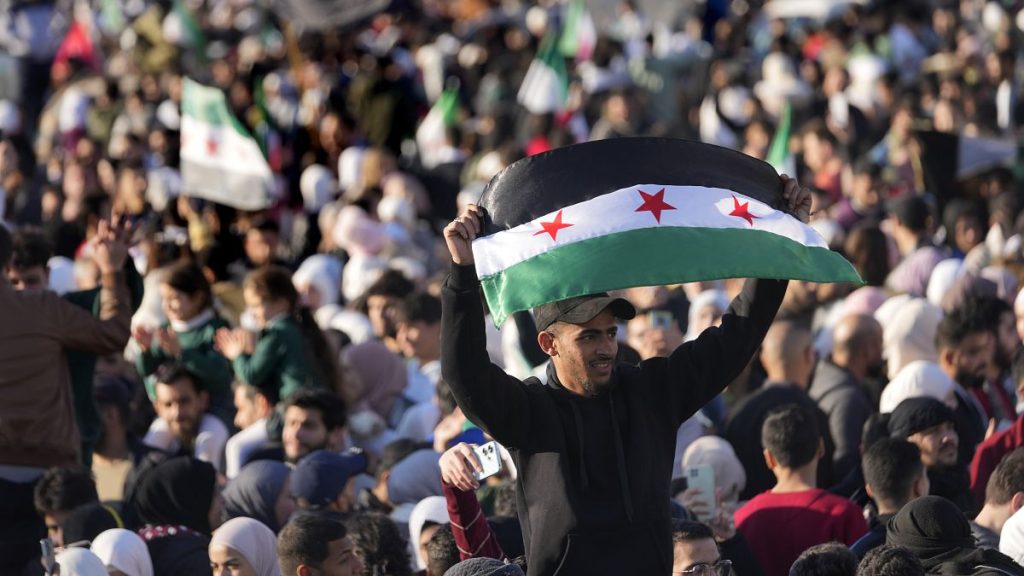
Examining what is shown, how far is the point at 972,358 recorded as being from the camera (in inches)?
354

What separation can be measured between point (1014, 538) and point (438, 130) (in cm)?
1239

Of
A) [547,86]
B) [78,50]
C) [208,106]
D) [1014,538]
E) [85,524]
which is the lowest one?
[1014,538]

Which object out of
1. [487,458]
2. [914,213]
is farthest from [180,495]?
[914,213]

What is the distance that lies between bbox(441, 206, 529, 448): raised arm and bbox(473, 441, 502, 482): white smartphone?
17cm

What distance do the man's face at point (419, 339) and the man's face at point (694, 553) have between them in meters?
4.22

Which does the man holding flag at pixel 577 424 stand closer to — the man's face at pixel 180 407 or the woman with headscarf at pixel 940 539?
the woman with headscarf at pixel 940 539

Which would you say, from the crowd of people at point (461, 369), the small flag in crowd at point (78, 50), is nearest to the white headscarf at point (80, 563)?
the crowd of people at point (461, 369)

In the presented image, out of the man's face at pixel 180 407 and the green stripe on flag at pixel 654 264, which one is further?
the man's face at pixel 180 407

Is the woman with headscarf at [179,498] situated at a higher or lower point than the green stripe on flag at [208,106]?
lower

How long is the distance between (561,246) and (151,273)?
6249mm

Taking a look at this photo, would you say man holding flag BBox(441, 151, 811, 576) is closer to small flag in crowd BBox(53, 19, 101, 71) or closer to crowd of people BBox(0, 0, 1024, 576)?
crowd of people BBox(0, 0, 1024, 576)

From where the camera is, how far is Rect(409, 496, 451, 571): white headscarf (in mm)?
7223

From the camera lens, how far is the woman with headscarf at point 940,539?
579 centimetres

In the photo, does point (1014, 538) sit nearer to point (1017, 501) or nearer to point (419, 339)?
point (1017, 501)
